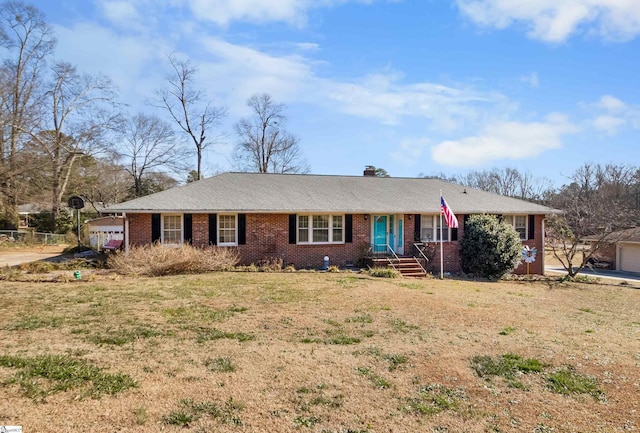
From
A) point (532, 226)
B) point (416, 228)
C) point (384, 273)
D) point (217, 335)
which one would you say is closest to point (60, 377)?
point (217, 335)

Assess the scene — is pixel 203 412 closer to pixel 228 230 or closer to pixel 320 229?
pixel 228 230

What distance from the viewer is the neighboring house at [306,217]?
15.1 meters

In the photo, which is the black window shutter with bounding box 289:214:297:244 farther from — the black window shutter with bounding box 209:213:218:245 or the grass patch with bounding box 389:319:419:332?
the grass patch with bounding box 389:319:419:332

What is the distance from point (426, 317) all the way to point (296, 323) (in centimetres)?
281

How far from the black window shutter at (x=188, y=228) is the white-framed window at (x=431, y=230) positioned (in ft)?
33.1

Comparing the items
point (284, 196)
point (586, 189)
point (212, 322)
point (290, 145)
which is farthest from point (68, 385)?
point (586, 189)

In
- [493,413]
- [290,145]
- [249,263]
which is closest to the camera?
[493,413]

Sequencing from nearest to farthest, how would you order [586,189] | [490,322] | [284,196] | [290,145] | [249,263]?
[490,322]
[249,263]
[284,196]
[290,145]
[586,189]

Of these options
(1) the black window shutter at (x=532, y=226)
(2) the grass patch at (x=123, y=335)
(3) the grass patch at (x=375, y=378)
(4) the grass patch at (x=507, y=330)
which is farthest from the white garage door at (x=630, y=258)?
(2) the grass patch at (x=123, y=335)

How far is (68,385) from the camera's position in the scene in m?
4.33

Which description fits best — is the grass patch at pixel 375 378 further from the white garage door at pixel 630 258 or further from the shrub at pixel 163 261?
the white garage door at pixel 630 258

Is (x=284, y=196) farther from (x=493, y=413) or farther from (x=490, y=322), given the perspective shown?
(x=493, y=413)

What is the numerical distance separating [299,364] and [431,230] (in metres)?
14.1

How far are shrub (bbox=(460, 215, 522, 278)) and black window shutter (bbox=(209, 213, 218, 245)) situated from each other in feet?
36.0
